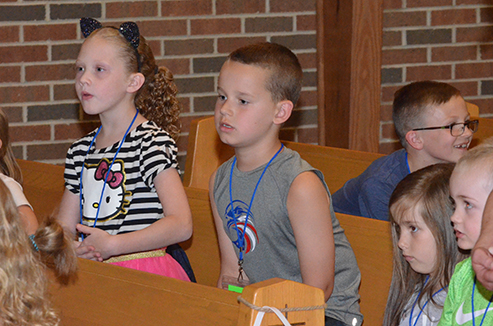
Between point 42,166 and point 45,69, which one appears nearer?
point 42,166

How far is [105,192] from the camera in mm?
2410

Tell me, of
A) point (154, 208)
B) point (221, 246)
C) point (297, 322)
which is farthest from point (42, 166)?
point (297, 322)

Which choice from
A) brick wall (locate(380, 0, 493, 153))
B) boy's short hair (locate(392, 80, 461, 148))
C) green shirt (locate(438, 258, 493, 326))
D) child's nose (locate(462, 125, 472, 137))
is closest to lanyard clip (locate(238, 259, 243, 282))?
green shirt (locate(438, 258, 493, 326))

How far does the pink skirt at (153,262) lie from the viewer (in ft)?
7.73

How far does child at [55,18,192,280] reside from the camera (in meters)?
2.30

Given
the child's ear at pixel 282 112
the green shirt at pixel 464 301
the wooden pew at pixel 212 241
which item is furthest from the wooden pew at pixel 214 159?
the green shirt at pixel 464 301

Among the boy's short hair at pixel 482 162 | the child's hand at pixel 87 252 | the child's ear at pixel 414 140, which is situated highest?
the boy's short hair at pixel 482 162

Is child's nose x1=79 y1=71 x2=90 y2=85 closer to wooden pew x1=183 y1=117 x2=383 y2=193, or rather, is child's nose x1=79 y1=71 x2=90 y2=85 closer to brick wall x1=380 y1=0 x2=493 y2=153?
wooden pew x1=183 y1=117 x2=383 y2=193

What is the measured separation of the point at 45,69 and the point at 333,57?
1.73 meters

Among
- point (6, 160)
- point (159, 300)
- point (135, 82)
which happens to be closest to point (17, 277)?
point (159, 300)

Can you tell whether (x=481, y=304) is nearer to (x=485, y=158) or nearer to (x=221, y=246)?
(x=485, y=158)

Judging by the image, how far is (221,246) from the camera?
233 centimetres

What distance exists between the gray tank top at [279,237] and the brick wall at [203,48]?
83.4 inches

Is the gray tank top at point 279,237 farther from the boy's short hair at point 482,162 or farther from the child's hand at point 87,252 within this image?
the boy's short hair at point 482,162
